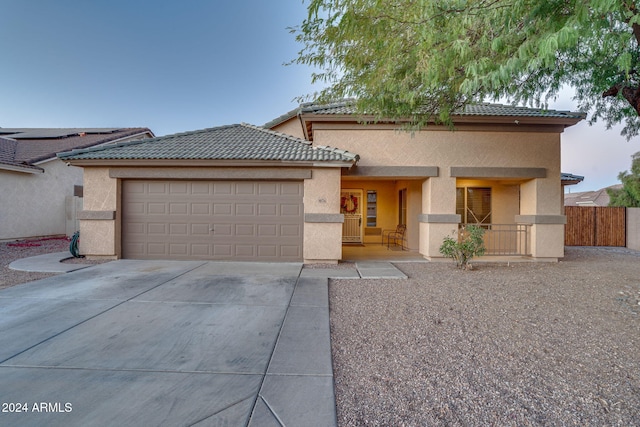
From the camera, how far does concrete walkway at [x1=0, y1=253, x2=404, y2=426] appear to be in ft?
8.14

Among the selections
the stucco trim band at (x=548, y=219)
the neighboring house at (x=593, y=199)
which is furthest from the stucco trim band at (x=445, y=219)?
the neighboring house at (x=593, y=199)

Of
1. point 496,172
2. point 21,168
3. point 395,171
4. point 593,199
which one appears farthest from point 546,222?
point 593,199

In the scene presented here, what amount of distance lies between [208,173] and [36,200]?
11660 millimetres

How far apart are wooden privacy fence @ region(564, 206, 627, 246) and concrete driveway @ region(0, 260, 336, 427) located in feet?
51.6

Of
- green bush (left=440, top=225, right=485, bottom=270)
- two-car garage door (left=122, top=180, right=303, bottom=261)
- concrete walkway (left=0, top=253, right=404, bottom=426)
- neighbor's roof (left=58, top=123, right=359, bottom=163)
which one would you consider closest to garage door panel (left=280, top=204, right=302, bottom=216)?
two-car garage door (left=122, top=180, right=303, bottom=261)

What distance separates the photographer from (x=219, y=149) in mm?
9695

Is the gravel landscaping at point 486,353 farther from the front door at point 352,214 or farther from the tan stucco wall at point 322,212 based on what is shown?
the front door at point 352,214

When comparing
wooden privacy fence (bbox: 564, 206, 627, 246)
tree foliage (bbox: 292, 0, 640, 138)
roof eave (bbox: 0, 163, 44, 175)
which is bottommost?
wooden privacy fence (bbox: 564, 206, 627, 246)

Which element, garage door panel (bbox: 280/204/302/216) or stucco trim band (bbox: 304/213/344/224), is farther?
garage door panel (bbox: 280/204/302/216)

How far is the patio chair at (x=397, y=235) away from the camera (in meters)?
13.0

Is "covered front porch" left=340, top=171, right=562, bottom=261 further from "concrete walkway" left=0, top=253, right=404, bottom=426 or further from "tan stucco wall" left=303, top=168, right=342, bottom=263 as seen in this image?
"concrete walkway" left=0, top=253, right=404, bottom=426

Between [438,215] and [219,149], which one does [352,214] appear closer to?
[438,215]

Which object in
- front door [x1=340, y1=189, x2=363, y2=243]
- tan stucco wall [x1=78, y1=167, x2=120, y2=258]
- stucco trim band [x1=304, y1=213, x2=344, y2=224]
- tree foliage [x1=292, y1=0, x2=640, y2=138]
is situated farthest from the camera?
front door [x1=340, y1=189, x2=363, y2=243]

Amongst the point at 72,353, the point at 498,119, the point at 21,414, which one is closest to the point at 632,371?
the point at 21,414
